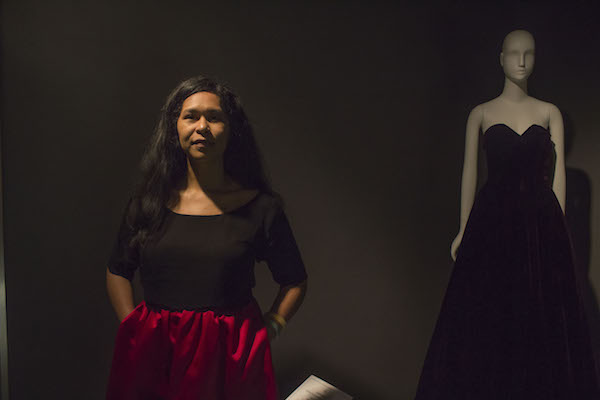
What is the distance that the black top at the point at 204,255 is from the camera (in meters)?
1.46

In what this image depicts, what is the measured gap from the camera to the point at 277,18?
7.66ft

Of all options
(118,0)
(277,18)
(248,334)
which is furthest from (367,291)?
(118,0)

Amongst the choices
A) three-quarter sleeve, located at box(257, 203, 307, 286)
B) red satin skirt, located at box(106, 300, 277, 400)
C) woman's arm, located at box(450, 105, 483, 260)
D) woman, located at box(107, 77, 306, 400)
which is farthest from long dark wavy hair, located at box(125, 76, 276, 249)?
woman's arm, located at box(450, 105, 483, 260)

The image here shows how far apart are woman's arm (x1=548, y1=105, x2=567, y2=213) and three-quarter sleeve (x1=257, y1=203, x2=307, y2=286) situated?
4.30ft

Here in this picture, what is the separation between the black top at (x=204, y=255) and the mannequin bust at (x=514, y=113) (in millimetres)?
1153

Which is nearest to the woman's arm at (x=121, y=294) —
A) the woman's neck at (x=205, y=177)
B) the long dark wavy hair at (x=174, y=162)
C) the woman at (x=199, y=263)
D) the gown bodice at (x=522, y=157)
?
the woman at (x=199, y=263)

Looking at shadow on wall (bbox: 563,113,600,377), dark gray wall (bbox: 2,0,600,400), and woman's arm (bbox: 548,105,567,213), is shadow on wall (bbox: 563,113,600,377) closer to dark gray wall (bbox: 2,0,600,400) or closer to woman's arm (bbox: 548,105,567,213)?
dark gray wall (bbox: 2,0,600,400)

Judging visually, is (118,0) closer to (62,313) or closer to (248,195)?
(248,195)

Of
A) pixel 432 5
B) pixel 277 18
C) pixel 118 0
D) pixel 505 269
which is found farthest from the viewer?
pixel 432 5

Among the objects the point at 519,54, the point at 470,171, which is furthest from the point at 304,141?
the point at 519,54

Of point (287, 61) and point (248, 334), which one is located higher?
point (287, 61)

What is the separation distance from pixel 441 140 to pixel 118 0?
1.77 metres

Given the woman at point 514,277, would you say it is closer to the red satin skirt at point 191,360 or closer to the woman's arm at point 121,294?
the red satin skirt at point 191,360

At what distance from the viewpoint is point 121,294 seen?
5.19 feet
